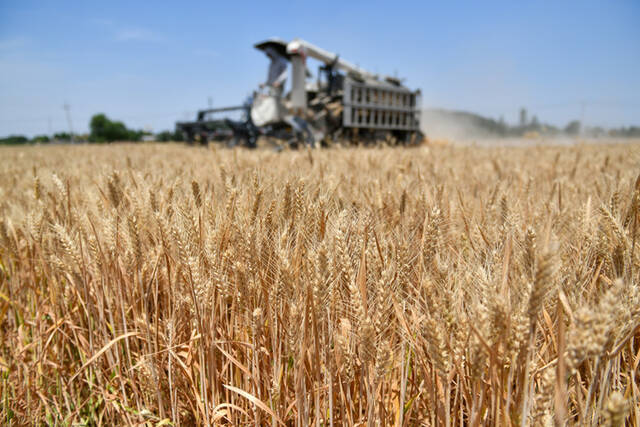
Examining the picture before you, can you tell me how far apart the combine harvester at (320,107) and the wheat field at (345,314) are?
26.2 ft

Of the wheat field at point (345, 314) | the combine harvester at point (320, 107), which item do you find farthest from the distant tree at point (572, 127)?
the wheat field at point (345, 314)

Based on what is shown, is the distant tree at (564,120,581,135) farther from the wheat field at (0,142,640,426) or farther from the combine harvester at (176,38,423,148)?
the wheat field at (0,142,640,426)

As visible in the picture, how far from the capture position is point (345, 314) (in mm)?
987

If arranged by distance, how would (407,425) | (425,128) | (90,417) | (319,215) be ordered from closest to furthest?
(407,425), (319,215), (90,417), (425,128)

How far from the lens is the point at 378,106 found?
10.8 meters

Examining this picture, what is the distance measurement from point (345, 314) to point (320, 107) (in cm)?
1025

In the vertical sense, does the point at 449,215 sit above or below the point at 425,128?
below

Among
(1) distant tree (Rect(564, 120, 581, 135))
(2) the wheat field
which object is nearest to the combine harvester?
(2) the wheat field

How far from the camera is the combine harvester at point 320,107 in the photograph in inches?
393

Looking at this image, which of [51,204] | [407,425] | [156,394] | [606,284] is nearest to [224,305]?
[156,394]

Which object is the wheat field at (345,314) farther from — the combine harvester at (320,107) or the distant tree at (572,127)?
the distant tree at (572,127)

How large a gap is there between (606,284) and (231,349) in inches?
41.1

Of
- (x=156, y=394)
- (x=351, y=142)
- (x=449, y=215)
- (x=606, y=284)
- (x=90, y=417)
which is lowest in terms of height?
(x=90, y=417)

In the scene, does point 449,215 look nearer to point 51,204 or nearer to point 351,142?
point 51,204
